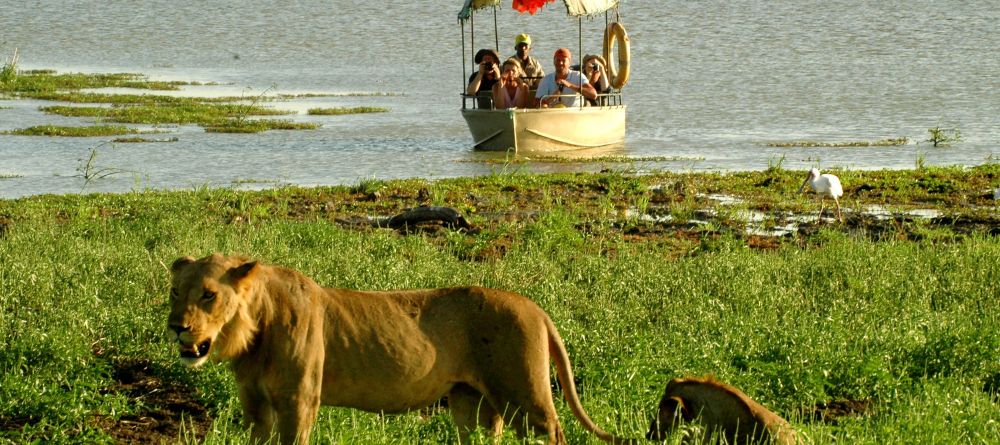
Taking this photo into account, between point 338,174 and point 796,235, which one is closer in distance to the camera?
point 796,235

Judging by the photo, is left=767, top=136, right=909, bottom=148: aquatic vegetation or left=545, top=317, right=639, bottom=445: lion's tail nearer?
left=545, top=317, right=639, bottom=445: lion's tail

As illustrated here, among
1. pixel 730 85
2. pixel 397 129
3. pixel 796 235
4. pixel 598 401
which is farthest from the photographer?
pixel 730 85

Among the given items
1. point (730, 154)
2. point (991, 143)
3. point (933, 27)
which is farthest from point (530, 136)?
point (933, 27)

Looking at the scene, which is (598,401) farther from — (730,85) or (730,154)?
(730,85)

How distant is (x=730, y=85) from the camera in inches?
1257

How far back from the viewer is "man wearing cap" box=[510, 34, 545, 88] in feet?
69.5

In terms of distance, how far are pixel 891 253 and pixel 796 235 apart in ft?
5.62

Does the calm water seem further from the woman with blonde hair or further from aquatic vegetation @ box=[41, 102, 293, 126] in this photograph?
the woman with blonde hair

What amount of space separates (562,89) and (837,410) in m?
14.0

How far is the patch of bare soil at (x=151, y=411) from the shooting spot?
697cm

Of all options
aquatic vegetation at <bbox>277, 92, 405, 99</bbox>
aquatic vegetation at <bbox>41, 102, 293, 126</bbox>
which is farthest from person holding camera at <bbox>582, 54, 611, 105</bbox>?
aquatic vegetation at <bbox>277, 92, 405, 99</bbox>

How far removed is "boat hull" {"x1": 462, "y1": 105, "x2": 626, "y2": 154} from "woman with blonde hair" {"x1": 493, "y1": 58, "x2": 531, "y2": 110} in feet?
1.14

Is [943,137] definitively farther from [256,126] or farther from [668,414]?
[668,414]

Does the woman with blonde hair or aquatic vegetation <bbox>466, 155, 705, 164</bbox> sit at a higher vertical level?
the woman with blonde hair
